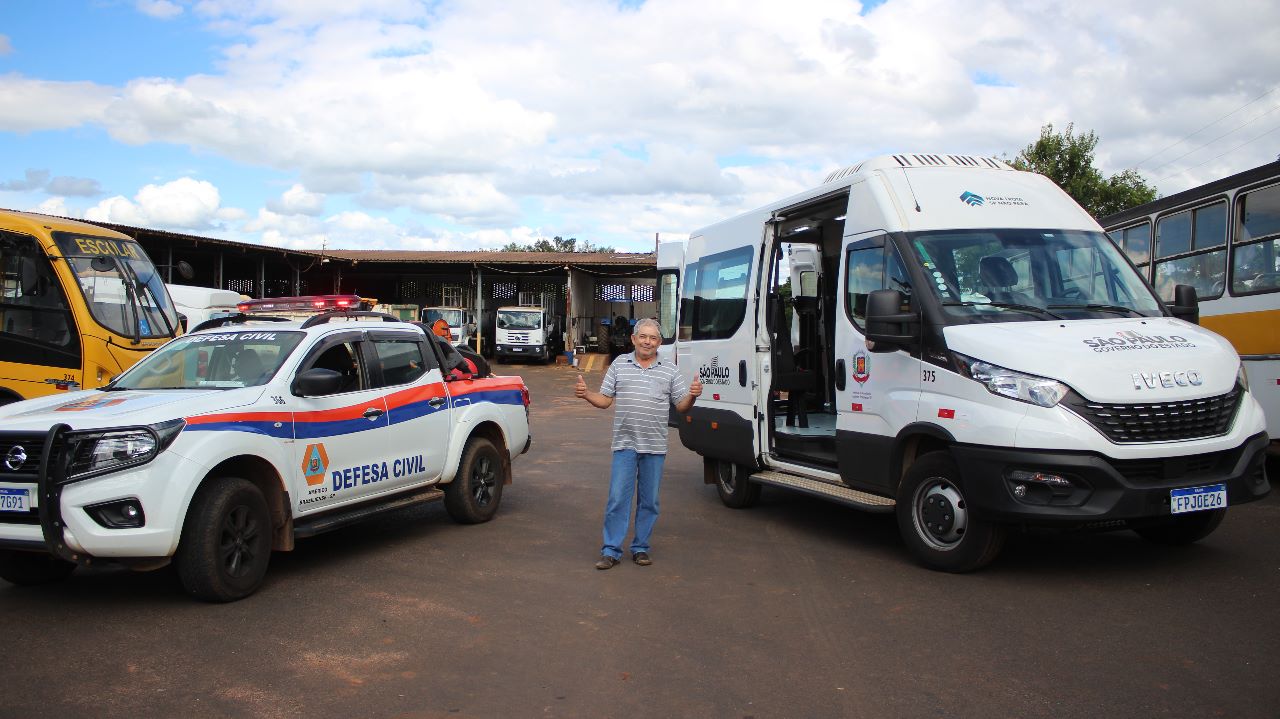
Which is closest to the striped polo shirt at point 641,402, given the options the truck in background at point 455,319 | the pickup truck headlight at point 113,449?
the pickup truck headlight at point 113,449

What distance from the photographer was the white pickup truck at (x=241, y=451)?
569cm

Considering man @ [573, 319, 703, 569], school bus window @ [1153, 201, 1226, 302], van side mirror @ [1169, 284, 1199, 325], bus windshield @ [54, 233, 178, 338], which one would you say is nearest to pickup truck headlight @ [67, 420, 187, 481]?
man @ [573, 319, 703, 569]

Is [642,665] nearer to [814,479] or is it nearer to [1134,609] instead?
[1134,609]

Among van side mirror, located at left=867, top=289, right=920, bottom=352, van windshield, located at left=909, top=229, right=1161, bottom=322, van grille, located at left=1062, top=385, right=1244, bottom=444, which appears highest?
van windshield, located at left=909, top=229, right=1161, bottom=322

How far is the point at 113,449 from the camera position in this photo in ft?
18.8

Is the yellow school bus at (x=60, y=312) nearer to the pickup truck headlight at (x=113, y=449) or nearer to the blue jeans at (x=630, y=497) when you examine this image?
the pickup truck headlight at (x=113, y=449)

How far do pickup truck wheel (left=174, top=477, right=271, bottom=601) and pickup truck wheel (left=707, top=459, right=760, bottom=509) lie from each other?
461 centimetres

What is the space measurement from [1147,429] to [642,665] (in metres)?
3.41

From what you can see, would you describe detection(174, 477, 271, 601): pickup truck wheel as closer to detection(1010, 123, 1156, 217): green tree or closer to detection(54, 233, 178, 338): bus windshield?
detection(54, 233, 178, 338): bus windshield

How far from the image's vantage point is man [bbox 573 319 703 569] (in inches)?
283

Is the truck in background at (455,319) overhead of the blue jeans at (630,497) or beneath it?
overhead

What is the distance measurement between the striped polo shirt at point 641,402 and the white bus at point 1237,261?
6449mm

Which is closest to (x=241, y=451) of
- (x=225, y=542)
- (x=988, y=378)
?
(x=225, y=542)

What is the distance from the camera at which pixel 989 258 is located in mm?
7176
